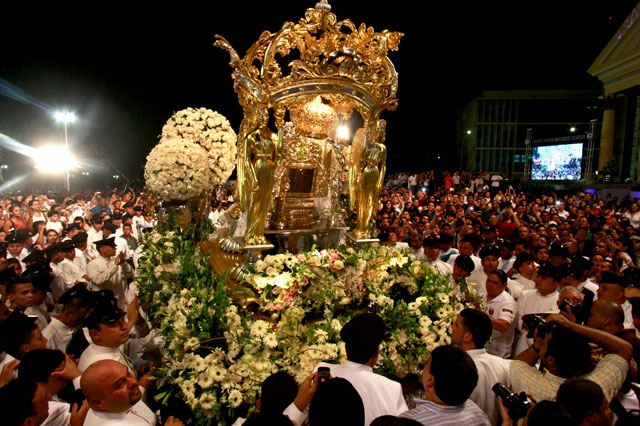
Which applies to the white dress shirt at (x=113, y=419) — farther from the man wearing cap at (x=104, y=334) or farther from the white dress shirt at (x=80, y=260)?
the white dress shirt at (x=80, y=260)

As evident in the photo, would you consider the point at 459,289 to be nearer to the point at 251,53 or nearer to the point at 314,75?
the point at 314,75

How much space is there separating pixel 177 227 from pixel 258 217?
173 cm

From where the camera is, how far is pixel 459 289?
5344 millimetres

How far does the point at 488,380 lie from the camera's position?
127 inches

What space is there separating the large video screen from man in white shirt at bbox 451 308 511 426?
25.7 meters

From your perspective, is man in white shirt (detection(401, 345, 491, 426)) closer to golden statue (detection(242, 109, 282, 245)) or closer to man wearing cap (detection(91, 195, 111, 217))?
golden statue (detection(242, 109, 282, 245))

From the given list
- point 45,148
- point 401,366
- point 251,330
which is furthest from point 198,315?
point 45,148

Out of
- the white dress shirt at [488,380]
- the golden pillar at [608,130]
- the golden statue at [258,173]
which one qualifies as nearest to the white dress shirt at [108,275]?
the golden statue at [258,173]

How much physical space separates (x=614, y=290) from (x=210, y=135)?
A: 6149 mm

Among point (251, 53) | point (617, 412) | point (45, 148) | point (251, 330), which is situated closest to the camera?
point (617, 412)

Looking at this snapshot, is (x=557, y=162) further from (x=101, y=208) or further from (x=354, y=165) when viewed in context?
(x=101, y=208)

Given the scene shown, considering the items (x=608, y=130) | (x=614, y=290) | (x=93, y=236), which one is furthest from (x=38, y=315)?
(x=608, y=130)

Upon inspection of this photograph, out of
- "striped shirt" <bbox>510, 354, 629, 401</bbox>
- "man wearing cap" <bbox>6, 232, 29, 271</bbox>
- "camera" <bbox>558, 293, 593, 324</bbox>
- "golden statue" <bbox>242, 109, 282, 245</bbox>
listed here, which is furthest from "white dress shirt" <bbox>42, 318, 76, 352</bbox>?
"camera" <bbox>558, 293, 593, 324</bbox>

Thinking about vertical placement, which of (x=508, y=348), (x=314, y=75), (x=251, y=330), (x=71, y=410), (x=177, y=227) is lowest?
(x=508, y=348)
